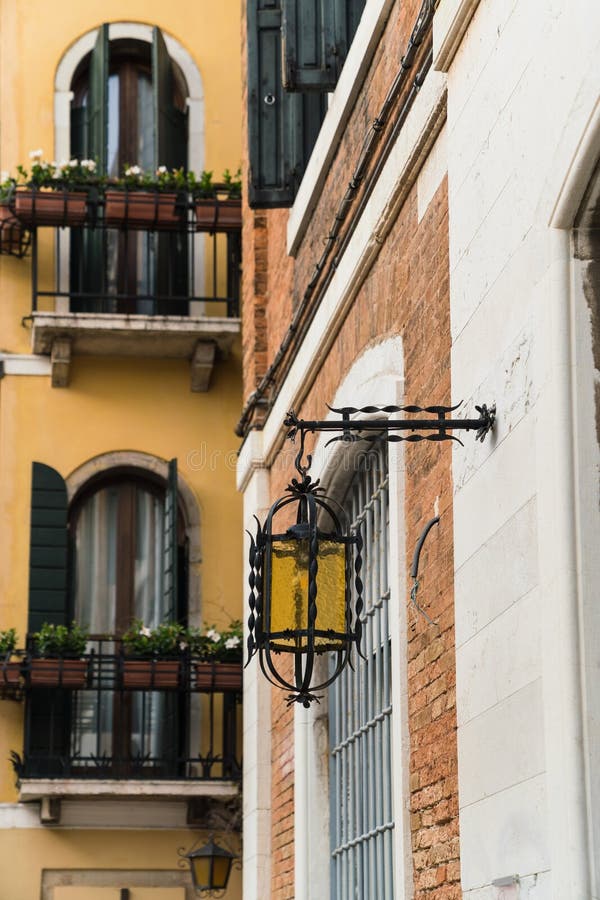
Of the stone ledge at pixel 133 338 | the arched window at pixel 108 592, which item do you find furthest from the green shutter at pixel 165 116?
the arched window at pixel 108 592

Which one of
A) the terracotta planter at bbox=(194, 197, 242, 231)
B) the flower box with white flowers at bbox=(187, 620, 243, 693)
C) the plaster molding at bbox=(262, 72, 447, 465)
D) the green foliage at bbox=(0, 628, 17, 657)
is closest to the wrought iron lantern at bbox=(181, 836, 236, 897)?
the flower box with white flowers at bbox=(187, 620, 243, 693)

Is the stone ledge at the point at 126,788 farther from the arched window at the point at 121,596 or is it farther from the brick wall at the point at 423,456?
the brick wall at the point at 423,456

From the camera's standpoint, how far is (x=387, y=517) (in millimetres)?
8281

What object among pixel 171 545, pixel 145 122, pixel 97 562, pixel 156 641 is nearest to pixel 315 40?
pixel 171 545

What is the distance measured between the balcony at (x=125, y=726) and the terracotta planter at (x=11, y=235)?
326 cm

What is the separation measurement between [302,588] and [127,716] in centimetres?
777

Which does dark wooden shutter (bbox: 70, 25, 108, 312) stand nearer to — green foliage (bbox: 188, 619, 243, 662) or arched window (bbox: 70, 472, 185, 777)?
arched window (bbox: 70, 472, 185, 777)

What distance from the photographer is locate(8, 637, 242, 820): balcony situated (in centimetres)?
1311

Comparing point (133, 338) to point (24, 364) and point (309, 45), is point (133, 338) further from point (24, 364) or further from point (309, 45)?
point (309, 45)

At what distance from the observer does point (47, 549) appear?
13992mm

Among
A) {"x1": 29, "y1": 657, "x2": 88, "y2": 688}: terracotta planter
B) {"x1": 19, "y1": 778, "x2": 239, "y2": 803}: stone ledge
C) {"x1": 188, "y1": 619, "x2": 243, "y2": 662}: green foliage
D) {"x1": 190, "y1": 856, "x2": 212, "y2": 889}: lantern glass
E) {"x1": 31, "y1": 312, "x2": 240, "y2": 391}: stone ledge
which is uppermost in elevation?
{"x1": 31, "y1": 312, "x2": 240, "y2": 391}: stone ledge

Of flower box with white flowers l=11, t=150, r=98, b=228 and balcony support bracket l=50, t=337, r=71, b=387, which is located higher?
flower box with white flowers l=11, t=150, r=98, b=228

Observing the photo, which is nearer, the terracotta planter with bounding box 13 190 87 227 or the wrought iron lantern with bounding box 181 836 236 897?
the wrought iron lantern with bounding box 181 836 236 897

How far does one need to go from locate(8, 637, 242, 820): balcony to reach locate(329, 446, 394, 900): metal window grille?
385 cm
